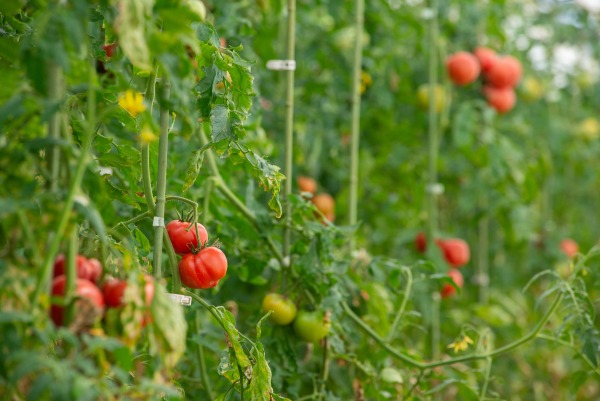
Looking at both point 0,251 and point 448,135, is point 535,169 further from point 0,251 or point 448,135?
point 0,251

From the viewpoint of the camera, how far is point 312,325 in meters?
1.71

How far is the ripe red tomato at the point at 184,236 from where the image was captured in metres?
1.32

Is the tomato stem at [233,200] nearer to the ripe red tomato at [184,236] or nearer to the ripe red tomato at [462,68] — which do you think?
the ripe red tomato at [184,236]

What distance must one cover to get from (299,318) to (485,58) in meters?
1.55

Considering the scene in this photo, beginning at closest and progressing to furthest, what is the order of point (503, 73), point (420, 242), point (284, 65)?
point (284, 65), point (420, 242), point (503, 73)

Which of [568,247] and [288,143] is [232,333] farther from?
[568,247]

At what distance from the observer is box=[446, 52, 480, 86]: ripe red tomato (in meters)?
2.80

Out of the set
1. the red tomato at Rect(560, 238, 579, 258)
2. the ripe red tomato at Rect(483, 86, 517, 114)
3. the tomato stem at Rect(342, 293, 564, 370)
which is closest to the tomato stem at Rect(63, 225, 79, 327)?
the tomato stem at Rect(342, 293, 564, 370)

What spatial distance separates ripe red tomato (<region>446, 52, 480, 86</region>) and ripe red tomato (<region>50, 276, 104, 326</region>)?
2.11 m

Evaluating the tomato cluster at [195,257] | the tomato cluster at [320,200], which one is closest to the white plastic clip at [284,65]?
the tomato cluster at [195,257]

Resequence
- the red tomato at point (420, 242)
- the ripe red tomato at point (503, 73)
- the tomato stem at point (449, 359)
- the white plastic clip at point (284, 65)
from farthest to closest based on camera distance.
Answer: the ripe red tomato at point (503, 73) → the red tomato at point (420, 242) → the white plastic clip at point (284, 65) → the tomato stem at point (449, 359)

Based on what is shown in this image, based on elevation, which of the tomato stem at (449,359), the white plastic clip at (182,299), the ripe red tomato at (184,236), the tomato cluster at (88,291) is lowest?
the tomato stem at (449,359)

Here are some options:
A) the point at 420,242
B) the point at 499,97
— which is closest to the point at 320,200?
the point at 420,242

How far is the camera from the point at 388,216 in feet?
9.60
